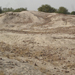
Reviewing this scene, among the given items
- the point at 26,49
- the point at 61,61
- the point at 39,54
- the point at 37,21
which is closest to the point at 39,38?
the point at 26,49

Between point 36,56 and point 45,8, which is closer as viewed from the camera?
point 36,56

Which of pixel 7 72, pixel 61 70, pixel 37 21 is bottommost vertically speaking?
pixel 61 70

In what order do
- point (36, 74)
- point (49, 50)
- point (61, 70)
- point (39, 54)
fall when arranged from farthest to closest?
point (49, 50) < point (39, 54) < point (61, 70) < point (36, 74)

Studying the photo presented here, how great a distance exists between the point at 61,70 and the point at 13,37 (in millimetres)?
6289

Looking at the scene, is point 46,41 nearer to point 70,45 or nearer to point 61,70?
point 70,45

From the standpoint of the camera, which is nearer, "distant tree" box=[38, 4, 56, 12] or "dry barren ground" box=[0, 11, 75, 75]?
"dry barren ground" box=[0, 11, 75, 75]

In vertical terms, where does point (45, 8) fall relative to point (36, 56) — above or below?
above

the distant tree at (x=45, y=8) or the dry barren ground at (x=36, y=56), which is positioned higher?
the distant tree at (x=45, y=8)

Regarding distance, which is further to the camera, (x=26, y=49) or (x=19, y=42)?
(x=19, y=42)

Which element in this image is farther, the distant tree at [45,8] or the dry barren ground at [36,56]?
the distant tree at [45,8]

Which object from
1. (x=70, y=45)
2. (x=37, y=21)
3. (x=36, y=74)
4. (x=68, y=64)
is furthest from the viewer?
(x=37, y=21)

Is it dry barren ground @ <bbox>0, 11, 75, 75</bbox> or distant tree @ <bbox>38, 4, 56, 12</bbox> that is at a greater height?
distant tree @ <bbox>38, 4, 56, 12</bbox>

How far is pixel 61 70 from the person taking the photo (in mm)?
5938

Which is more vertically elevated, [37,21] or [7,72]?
[37,21]
